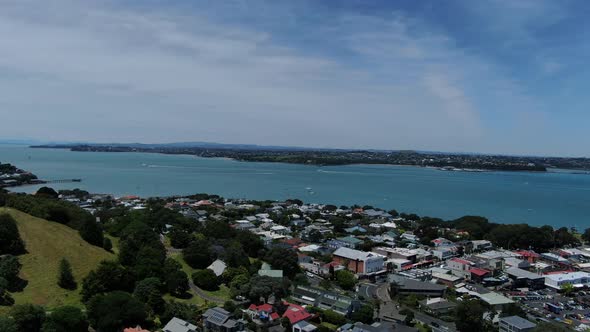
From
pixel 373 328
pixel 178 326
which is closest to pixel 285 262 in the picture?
pixel 373 328

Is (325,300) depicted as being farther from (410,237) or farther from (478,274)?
(410,237)

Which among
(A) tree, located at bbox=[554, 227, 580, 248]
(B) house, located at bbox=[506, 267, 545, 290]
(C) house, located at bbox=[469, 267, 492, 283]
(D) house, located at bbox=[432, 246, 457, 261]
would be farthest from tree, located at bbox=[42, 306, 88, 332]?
(A) tree, located at bbox=[554, 227, 580, 248]

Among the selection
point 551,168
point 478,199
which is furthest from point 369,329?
point 551,168

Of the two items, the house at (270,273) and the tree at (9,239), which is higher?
the tree at (9,239)

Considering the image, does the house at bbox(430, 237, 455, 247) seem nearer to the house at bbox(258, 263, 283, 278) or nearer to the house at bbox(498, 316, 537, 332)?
the house at bbox(498, 316, 537, 332)

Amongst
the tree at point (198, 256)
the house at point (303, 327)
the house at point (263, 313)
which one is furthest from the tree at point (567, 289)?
the tree at point (198, 256)

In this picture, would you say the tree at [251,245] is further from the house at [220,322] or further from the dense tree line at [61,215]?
the house at [220,322]

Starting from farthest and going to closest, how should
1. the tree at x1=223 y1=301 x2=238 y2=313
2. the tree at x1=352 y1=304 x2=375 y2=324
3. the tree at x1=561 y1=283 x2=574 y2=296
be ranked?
1. the tree at x1=561 y1=283 x2=574 y2=296
2. the tree at x1=352 y1=304 x2=375 y2=324
3. the tree at x1=223 y1=301 x2=238 y2=313
